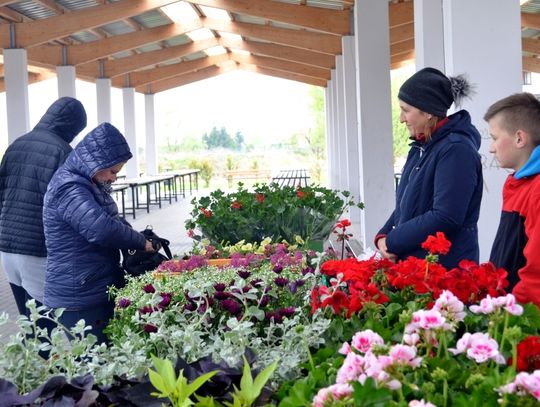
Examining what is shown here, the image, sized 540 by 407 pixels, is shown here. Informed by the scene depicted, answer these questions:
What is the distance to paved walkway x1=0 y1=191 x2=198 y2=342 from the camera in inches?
352

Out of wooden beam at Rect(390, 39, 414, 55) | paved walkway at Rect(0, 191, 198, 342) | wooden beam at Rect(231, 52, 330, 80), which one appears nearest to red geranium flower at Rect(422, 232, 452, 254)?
paved walkway at Rect(0, 191, 198, 342)

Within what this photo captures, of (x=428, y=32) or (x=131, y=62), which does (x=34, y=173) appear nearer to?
(x=428, y=32)

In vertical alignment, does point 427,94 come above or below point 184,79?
below

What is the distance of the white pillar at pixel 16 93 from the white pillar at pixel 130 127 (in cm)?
1012

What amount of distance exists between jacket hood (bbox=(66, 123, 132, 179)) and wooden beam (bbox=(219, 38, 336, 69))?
19.2 meters

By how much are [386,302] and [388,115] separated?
8.94 m

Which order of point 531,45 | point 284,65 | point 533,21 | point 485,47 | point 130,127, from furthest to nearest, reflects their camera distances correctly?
point 284,65 → point 130,127 → point 531,45 → point 533,21 → point 485,47

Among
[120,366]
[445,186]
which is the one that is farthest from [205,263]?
[120,366]

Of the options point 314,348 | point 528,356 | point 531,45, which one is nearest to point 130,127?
point 531,45

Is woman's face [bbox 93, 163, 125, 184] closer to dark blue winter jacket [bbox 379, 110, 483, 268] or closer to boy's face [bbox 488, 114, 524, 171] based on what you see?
dark blue winter jacket [bbox 379, 110, 483, 268]

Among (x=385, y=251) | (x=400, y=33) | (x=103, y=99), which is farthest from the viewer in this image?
(x=103, y=99)

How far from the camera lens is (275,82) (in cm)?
6316

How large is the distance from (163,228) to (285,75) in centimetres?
1531

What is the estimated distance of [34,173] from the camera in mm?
4820
